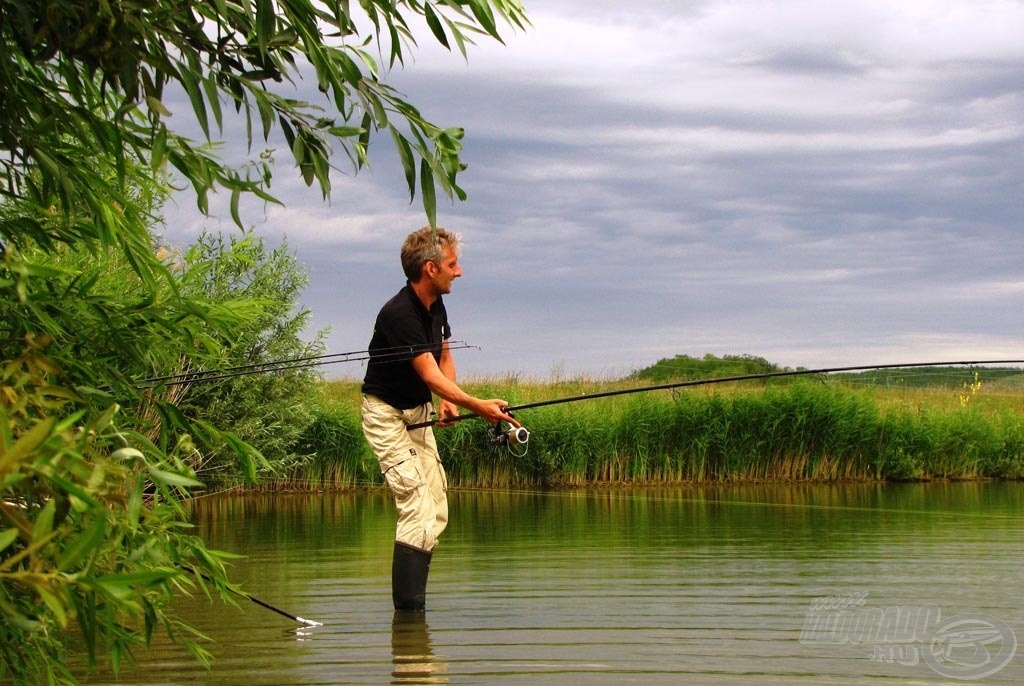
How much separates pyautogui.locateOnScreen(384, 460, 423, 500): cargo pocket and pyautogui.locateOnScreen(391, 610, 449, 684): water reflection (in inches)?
24.3

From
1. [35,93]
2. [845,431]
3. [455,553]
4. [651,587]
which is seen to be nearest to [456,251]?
[651,587]

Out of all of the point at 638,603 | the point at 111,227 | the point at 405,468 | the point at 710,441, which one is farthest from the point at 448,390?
the point at 710,441

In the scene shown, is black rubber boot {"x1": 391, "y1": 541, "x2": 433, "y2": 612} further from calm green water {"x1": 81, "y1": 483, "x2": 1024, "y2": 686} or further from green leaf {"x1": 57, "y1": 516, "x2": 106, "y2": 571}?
green leaf {"x1": 57, "y1": 516, "x2": 106, "y2": 571}

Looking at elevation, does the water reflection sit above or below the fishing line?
below

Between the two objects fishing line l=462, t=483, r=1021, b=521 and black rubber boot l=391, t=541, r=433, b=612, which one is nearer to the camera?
black rubber boot l=391, t=541, r=433, b=612

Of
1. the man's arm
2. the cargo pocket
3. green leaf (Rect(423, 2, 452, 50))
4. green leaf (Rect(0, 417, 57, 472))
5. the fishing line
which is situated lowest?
the fishing line

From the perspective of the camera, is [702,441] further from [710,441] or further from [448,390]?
[448,390]

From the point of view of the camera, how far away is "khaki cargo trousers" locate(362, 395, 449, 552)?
595 centimetres

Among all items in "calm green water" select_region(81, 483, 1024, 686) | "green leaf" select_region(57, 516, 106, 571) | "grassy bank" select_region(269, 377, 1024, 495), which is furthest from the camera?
"grassy bank" select_region(269, 377, 1024, 495)

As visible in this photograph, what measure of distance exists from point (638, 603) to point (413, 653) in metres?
1.58

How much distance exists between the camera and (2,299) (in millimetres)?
3721

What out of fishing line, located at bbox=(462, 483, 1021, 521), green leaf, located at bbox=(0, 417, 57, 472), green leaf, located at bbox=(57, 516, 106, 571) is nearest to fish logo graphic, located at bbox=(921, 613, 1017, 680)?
green leaf, located at bbox=(57, 516, 106, 571)

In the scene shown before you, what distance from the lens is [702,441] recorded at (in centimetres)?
1641

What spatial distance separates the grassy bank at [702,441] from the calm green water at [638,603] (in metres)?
4.00
